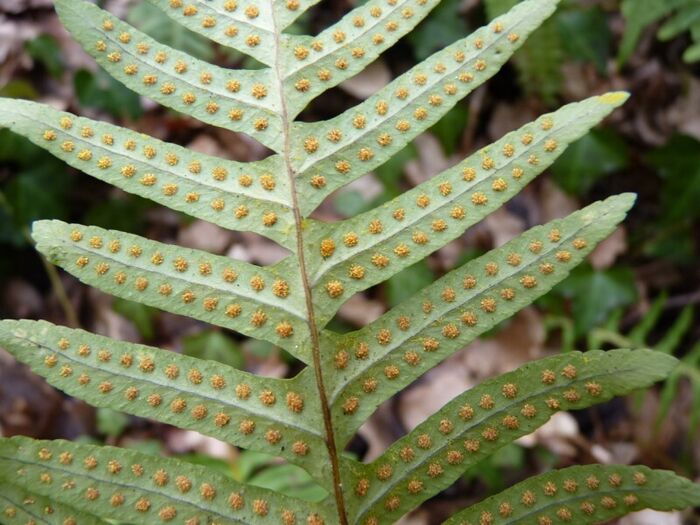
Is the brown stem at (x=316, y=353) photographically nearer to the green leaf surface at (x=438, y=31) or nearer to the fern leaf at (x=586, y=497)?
the fern leaf at (x=586, y=497)

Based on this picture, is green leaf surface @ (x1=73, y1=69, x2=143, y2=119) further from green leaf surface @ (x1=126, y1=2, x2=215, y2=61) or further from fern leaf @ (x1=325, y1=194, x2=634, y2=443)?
fern leaf @ (x1=325, y1=194, x2=634, y2=443)

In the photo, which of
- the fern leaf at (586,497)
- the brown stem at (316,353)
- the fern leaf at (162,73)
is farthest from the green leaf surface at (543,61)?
the fern leaf at (586,497)

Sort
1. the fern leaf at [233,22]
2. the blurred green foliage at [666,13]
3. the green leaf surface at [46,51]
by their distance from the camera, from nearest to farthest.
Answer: the fern leaf at [233,22], the blurred green foliage at [666,13], the green leaf surface at [46,51]

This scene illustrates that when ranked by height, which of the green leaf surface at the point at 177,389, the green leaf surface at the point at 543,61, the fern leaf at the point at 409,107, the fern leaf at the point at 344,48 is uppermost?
the fern leaf at the point at 344,48

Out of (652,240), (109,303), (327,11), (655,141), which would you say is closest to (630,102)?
(655,141)

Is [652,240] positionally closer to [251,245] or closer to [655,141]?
[655,141]

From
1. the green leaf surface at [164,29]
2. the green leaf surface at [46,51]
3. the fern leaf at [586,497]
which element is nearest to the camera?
the fern leaf at [586,497]

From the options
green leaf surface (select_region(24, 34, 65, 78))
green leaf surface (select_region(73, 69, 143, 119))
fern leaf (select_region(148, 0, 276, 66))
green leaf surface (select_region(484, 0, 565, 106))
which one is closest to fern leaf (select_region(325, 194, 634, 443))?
fern leaf (select_region(148, 0, 276, 66))

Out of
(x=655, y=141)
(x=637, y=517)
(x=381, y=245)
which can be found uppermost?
(x=381, y=245)
